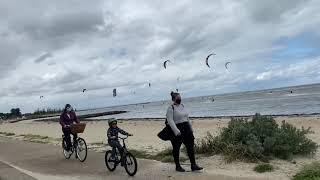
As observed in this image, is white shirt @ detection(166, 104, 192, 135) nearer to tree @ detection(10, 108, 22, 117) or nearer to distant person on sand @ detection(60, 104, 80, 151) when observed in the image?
distant person on sand @ detection(60, 104, 80, 151)

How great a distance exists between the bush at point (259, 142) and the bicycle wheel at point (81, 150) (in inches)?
148

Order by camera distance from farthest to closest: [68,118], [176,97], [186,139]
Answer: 1. [68,118]
2. [186,139]
3. [176,97]

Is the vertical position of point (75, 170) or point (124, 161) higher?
point (124, 161)

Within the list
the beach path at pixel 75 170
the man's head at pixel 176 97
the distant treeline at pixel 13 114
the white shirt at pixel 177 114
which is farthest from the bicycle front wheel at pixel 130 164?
the distant treeline at pixel 13 114

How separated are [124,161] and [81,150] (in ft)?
13.7

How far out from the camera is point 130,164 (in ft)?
37.2

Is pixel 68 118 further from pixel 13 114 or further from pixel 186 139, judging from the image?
pixel 13 114

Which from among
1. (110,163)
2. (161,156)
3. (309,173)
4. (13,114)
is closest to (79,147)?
(161,156)

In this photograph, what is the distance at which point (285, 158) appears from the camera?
1175 cm

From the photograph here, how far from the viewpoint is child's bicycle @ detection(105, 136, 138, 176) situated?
36.8 ft

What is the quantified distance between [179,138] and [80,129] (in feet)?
16.5

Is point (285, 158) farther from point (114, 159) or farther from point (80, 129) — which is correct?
point (80, 129)

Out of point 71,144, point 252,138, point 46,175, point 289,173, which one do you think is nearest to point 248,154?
point 252,138

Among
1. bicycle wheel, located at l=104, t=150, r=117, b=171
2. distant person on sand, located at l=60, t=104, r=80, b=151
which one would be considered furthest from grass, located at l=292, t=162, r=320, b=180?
distant person on sand, located at l=60, t=104, r=80, b=151
